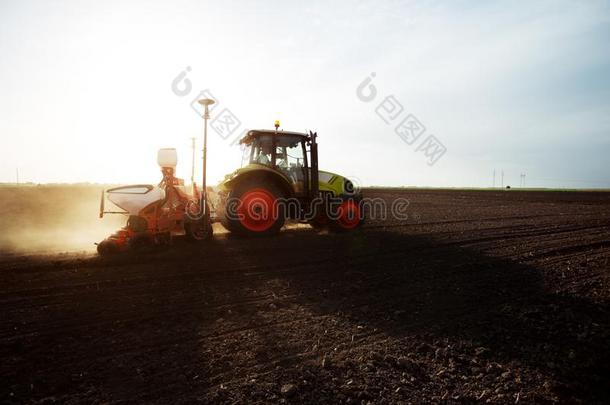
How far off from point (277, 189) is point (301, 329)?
18.0 ft

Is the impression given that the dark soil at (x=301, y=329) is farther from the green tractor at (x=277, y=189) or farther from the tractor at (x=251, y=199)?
the green tractor at (x=277, y=189)

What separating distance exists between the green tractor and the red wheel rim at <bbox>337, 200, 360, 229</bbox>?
0.09 feet

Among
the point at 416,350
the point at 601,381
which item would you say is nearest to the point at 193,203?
the point at 416,350

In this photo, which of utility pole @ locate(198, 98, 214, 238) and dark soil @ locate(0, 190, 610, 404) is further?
utility pole @ locate(198, 98, 214, 238)

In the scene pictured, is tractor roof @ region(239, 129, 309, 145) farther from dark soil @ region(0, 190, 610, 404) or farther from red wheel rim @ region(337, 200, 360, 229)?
dark soil @ region(0, 190, 610, 404)

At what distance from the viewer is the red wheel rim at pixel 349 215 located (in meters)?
10.6

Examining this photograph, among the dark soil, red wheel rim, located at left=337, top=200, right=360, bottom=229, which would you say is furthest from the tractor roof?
A: the dark soil

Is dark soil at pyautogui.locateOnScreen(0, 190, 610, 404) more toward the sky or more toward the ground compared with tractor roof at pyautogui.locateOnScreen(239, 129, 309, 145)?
more toward the ground

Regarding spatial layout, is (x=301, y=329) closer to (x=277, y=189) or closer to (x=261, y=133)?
(x=277, y=189)

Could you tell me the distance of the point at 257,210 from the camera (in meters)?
8.77

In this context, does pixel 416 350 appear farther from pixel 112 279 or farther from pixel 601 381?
pixel 112 279

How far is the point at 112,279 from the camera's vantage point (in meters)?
5.18

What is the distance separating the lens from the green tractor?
8617 millimetres

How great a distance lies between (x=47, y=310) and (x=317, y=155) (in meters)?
6.64
